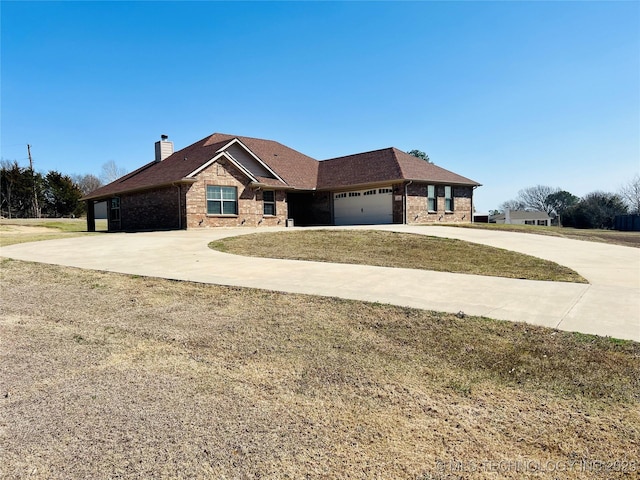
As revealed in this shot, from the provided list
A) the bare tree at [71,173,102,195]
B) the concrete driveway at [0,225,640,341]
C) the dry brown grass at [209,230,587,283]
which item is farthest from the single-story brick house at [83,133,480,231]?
the bare tree at [71,173,102,195]

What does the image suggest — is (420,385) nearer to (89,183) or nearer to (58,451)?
(58,451)

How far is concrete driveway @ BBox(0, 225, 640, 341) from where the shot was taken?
215 inches

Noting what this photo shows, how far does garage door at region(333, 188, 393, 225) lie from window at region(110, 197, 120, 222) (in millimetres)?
14134

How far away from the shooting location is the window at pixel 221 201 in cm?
2158

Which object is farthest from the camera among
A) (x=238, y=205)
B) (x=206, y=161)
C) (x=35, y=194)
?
(x=35, y=194)

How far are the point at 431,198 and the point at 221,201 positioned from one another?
1308 centimetres

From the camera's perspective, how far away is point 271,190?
80.7 ft

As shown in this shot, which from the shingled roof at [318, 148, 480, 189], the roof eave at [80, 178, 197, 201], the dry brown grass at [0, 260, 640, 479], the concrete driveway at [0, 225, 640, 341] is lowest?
the dry brown grass at [0, 260, 640, 479]

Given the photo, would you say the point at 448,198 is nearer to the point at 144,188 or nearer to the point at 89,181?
the point at 144,188

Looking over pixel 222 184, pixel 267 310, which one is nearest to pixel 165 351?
pixel 267 310

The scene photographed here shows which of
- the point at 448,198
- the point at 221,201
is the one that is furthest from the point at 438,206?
the point at 221,201

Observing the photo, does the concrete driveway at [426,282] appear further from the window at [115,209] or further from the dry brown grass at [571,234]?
the window at [115,209]

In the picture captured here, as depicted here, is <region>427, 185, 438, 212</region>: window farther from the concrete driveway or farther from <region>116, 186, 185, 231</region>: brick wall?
<region>116, 186, 185, 231</region>: brick wall

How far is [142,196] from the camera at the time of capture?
23.8 meters
